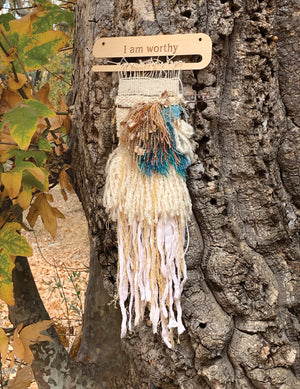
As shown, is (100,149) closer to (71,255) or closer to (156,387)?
(156,387)

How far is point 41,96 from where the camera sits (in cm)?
125

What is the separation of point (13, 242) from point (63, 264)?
224cm

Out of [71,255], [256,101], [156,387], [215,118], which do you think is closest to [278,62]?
[256,101]

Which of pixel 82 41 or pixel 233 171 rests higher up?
pixel 82 41

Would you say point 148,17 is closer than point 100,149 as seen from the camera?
Yes

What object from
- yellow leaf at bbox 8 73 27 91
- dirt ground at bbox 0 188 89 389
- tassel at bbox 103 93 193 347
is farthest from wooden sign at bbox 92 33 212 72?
dirt ground at bbox 0 188 89 389

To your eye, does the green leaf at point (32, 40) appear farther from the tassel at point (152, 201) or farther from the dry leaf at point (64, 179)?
the dry leaf at point (64, 179)

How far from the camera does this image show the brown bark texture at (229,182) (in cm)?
Answer: 112

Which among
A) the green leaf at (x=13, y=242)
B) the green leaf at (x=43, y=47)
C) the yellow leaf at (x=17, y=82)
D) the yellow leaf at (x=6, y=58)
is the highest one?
the green leaf at (x=43, y=47)

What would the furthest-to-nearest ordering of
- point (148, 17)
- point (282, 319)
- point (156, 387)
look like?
point (156, 387) < point (282, 319) < point (148, 17)

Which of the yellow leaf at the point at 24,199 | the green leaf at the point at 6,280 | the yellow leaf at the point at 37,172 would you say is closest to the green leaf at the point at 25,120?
the yellow leaf at the point at 37,172

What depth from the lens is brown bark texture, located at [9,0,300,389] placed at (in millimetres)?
1117

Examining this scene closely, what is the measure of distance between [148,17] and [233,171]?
1.63 ft

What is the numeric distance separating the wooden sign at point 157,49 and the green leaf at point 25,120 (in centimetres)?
28
